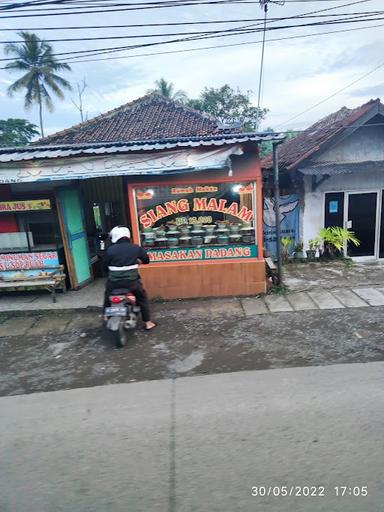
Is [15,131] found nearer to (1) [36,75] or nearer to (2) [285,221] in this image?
(1) [36,75]

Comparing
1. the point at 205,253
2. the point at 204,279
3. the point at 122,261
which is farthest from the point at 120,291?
the point at 205,253

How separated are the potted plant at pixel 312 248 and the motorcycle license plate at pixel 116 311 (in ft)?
21.9

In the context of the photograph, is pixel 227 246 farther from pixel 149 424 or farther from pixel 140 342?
pixel 149 424

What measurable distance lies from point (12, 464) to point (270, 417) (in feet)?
8.08

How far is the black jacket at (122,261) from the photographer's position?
5656 mm

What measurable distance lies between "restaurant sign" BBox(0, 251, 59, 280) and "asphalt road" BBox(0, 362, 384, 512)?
4202mm

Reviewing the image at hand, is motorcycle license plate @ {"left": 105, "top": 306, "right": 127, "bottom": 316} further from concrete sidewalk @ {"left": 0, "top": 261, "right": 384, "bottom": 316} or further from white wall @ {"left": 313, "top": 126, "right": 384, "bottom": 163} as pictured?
white wall @ {"left": 313, "top": 126, "right": 384, "bottom": 163}

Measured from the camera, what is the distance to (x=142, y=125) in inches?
578

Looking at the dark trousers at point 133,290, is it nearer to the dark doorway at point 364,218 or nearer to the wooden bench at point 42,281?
the wooden bench at point 42,281

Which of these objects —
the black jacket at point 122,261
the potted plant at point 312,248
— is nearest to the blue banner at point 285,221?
the potted plant at point 312,248

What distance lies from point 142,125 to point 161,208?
854cm

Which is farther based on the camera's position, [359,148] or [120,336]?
[359,148]

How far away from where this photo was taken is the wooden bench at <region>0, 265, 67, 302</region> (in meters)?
7.79

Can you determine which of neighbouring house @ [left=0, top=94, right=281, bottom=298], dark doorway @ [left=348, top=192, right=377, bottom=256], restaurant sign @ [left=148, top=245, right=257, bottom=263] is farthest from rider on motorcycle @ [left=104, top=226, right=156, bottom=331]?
dark doorway @ [left=348, top=192, right=377, bottom=256]
